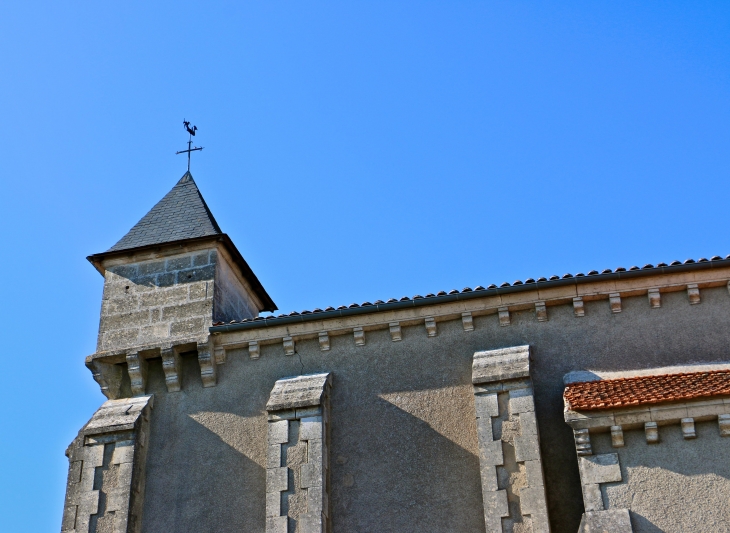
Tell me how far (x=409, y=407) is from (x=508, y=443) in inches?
58.0

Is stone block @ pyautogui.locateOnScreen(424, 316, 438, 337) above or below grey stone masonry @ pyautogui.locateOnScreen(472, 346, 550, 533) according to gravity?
above

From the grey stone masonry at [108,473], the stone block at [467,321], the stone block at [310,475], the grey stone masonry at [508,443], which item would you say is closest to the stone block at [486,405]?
the grey stone masonry at [508,443]

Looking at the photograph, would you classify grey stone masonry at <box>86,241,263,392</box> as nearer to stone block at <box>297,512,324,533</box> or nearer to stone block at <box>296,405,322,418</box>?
stone block at <box>296,405,322,418</box>

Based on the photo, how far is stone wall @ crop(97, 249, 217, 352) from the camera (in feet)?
44.6

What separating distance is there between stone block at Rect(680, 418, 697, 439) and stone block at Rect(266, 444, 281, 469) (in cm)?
468

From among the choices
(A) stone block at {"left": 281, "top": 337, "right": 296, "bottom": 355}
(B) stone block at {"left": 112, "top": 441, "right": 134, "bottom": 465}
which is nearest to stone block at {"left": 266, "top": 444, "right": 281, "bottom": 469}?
(A) stone block at {"left": 281, "top": 337, "right": 296, "bottom": 355}

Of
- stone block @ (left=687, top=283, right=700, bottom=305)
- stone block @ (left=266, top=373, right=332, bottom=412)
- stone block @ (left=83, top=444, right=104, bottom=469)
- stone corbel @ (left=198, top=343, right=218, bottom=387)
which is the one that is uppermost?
stone block @ (left=687, top=283, right=700, bottom=305)

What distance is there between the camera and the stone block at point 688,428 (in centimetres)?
1000

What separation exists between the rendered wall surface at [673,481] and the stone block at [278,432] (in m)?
3.77

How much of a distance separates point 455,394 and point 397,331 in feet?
3.76

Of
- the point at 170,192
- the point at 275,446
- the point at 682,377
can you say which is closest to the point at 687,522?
the point at 682,377

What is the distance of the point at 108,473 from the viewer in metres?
12.4

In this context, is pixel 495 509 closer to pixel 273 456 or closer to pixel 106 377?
pixel 273 456

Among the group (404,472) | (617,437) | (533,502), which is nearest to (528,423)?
(533,502)
